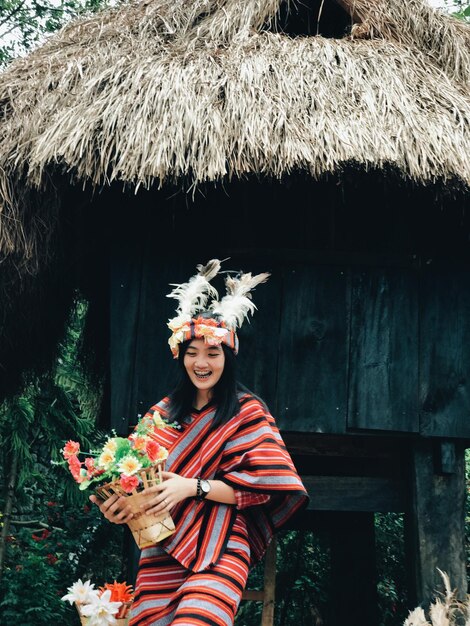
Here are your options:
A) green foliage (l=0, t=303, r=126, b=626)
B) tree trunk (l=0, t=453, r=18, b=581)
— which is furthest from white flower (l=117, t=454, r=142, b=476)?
tree trunk (l=0, t=453, r=18, b=581)

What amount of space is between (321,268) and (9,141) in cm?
184

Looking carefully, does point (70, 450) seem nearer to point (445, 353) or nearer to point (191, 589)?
point (191, 589)

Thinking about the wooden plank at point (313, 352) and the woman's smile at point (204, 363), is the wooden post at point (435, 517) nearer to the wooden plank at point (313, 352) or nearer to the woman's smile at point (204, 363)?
the wooden plank at point (313, 352)

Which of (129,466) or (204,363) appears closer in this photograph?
(129,466)

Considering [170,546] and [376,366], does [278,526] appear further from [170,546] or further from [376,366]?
[376,366]

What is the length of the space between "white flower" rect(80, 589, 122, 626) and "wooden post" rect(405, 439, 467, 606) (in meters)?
1.89

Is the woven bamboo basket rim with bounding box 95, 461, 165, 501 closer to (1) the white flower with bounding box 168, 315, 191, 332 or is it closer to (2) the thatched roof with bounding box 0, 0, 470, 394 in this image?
(1) the white flower with bounding box 168, 315, 191, 332

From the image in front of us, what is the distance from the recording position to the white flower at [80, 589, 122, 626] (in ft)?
9.85

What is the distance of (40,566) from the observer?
5.98 meters

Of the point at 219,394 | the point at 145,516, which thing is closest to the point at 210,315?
the point at 219,394

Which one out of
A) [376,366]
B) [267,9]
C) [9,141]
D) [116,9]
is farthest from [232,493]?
[116,9]

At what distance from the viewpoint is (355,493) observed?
4.55 m

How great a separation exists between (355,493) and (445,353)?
97 centimetres

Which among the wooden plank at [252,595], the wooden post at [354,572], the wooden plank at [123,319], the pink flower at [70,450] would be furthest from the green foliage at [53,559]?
the pink flower at [70,450]
